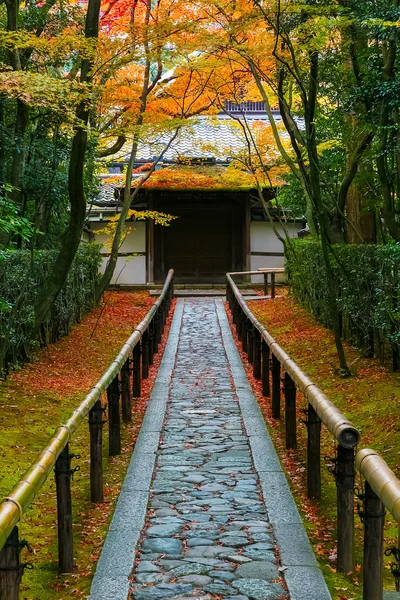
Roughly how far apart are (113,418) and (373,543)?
4021mm

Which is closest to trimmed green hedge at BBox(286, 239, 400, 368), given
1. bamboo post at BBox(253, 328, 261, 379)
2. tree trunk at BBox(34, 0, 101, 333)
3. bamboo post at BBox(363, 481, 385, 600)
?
bamboo post at BBox(253, 328, 261, 379)

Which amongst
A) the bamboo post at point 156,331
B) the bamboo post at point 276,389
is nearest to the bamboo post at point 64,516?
the bamboo post at point 276,389

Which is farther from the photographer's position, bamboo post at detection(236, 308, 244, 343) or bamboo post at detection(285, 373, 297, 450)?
bamboo post at detection(236, 308, 244, 343)

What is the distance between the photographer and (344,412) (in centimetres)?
904

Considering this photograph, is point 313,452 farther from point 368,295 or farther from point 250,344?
point 250,344

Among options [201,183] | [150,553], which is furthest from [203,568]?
[201,183]

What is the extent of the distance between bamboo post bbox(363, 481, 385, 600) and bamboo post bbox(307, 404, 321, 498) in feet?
6.07

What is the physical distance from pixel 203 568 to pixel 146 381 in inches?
286

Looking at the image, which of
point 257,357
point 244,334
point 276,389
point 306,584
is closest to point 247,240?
point 244,334

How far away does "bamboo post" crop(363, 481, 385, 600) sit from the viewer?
150 inches

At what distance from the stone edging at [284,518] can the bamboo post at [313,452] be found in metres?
0.20

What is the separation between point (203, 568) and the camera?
4.61 metres

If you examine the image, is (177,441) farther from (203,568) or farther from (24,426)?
(203,568)

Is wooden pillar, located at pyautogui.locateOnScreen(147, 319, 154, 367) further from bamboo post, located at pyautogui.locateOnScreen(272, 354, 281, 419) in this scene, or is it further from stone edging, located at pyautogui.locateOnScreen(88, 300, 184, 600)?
bamboo post, located at pyautogui.locateOnScreen(272, 354, 281, 419)
